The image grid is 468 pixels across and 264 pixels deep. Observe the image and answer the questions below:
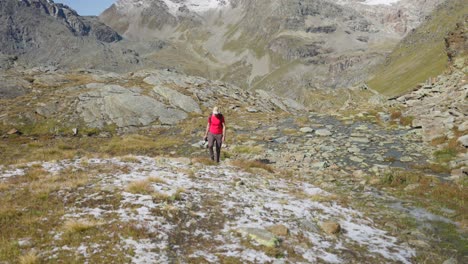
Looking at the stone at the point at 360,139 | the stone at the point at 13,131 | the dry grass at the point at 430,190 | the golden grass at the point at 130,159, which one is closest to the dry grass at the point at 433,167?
the dry grass at the point at 430,190

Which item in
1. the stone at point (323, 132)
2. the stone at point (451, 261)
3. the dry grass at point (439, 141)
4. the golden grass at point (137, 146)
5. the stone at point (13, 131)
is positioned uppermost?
the dry grass at point (439, 141)

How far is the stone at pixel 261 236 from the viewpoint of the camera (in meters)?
10.0

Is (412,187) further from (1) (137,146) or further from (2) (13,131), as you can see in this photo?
(2) (13,131)

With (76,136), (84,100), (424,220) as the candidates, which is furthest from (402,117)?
(84,100)

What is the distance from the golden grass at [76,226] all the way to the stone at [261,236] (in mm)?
4400

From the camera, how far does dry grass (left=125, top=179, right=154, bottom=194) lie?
512 inches

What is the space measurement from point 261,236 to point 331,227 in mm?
2685

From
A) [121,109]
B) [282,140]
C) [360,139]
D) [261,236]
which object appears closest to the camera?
[261,236]

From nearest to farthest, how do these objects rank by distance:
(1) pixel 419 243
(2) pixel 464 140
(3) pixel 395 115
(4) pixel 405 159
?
1. (1) pixel 419 243
2. (2) pixel 464 140
3. (4) pixel 405 159
4. (3) pixel 395 115

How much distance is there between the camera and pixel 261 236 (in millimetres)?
10328

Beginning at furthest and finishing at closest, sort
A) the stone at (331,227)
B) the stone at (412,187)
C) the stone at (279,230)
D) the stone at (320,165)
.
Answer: the stone at (320,165)
the stone at (412,187)
the stone at (331,227)
the stone at (279,230)

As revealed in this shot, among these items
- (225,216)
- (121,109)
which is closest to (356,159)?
(225,216)

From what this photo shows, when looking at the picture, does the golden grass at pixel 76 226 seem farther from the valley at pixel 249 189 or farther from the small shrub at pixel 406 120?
the small shrub at pixel 406 120

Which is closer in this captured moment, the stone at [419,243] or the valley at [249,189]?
the valley at [249,189]
